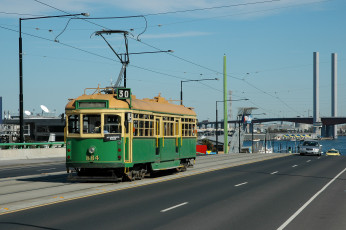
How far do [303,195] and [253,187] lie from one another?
290cm

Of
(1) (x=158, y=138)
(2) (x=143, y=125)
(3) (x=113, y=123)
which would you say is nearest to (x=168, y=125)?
(1) (x=158, y=138)

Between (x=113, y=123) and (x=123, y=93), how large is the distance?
1.19 m

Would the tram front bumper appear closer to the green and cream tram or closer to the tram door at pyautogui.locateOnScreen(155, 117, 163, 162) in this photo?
the green and cream tram

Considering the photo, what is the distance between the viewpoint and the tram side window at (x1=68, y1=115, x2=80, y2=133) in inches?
774

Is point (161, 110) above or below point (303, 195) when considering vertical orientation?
above

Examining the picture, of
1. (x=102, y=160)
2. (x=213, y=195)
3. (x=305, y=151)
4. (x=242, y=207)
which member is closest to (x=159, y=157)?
(x=102, y=160)

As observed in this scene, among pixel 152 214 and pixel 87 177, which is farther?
pixel 87 177

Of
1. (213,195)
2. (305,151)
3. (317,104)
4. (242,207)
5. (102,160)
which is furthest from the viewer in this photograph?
(317,104)

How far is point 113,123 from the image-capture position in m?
19.5

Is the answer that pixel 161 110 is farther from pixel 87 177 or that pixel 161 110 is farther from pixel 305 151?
pixel 305 151

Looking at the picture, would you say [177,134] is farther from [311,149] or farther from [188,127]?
[311,149]

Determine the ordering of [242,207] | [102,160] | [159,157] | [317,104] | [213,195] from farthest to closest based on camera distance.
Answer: [317,104] < [159,157] < [102,160] < [213,195] < [242,207]

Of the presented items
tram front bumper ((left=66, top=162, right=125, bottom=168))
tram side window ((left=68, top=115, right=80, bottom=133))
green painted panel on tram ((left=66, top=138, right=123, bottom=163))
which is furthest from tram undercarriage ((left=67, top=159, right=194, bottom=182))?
tram side window ((left=68, top=115, right=80, bottom=133))

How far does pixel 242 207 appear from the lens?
13.9 meters
